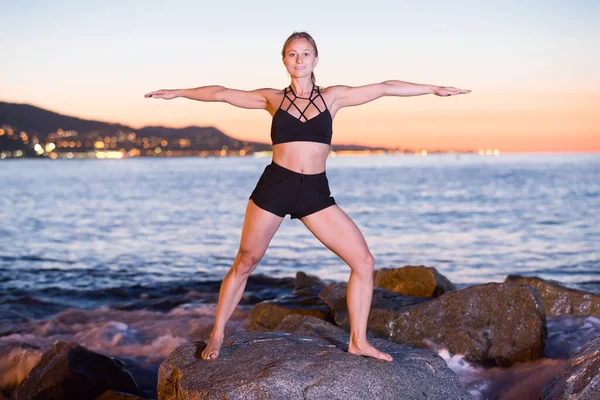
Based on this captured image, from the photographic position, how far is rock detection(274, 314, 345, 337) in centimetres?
802

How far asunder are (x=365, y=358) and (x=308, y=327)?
6.21ft

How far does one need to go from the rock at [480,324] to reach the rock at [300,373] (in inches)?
94.2

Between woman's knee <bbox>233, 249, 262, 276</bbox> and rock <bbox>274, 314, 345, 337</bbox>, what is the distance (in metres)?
1.50

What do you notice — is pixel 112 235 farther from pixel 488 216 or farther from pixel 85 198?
pixel 85 198

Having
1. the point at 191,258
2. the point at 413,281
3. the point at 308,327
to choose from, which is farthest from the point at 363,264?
the point at 191,258

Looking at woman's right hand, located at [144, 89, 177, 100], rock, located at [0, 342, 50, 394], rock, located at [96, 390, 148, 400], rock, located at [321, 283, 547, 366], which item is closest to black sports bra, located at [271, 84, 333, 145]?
woman's right hand, located at [144, 89, 177, 100]

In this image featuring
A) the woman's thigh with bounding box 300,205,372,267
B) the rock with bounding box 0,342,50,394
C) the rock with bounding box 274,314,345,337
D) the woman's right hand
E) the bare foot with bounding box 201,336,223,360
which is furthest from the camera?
the rock with bounding box 0,342,50,394

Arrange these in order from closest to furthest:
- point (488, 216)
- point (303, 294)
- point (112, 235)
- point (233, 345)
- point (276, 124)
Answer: point (276, 124) < point (233, 345) < point (303, 294) < point (112, 235) < point (488, 216)

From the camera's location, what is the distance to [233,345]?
6.85 meters

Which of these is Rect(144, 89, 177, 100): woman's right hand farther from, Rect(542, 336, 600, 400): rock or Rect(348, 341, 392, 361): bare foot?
Rect(542, 336, 600, 400): rock

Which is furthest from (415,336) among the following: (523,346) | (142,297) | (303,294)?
(142,297)

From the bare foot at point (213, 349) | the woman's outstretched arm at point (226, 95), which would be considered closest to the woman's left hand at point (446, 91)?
the woman's outstretched arm at point (226, 95)

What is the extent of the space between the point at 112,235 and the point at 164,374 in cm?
2463

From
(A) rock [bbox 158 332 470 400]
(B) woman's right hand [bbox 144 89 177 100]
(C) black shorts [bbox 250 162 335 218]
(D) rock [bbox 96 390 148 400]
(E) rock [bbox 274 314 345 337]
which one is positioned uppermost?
(B) woman's right hand [bbox 144 89 177 100]
